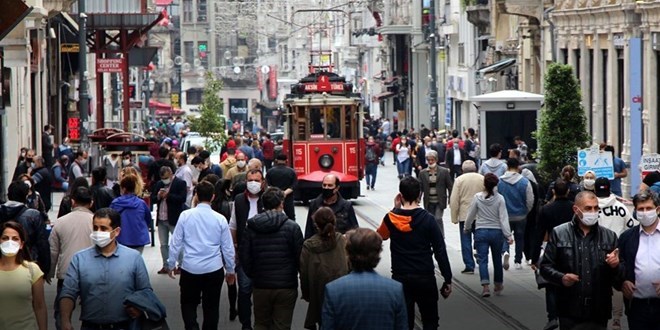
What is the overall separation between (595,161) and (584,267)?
38.2ft

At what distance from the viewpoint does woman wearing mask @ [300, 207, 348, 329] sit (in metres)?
13.9

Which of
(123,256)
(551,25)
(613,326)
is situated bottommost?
(613,326)

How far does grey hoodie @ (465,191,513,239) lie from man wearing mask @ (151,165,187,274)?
397 centimetres

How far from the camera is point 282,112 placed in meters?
41.1

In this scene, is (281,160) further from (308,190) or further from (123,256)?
(308,190)

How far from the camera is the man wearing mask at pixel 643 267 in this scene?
12.7m

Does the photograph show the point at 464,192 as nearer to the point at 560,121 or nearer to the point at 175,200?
the point at 175,200

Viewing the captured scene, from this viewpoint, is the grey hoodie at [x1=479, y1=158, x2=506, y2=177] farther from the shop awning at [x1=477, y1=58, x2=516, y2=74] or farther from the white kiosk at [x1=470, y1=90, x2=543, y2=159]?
the shop awning at [x1=477, y1=58, x2=516, y2=74]

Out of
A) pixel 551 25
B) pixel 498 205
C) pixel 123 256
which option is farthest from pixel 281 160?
pixel 551 25

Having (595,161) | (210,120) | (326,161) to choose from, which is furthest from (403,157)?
(595,161)

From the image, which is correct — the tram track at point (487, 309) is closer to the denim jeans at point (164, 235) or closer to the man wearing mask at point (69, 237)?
the denim jeans at point (164, 235)

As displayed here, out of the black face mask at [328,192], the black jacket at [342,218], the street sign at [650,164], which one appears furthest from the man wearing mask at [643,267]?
the street sign at [650,164]

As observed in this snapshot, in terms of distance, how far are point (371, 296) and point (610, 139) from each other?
32.3 m

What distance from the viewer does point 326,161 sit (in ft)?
127
